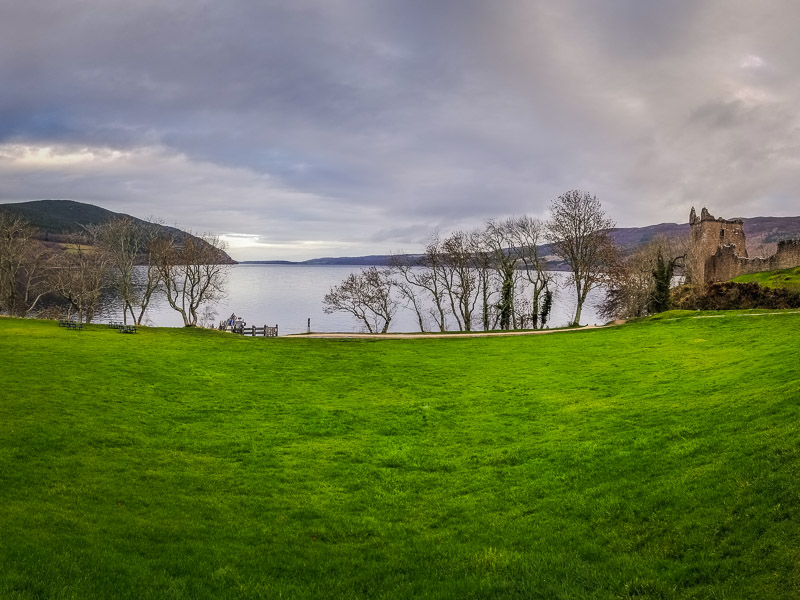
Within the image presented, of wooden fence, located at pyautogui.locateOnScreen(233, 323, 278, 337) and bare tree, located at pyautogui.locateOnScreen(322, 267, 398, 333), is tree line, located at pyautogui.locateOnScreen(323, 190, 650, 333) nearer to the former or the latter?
bare tree, located at pyautogui.locateOnScreen(322, 267, 398, 333)

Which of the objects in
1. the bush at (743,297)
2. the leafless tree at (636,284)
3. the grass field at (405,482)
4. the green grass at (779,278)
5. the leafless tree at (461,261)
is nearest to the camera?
the grass field at (405,482)

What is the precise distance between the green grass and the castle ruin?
4901 mm

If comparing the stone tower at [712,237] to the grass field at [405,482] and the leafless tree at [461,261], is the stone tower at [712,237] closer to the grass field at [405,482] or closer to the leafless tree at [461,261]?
the leafless tree at [461,261]

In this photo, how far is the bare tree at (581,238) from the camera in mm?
57031

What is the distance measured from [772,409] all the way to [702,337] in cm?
1947

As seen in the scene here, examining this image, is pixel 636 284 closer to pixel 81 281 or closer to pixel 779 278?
pixel 779 278

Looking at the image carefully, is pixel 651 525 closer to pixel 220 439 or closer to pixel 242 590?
pixel 242 590

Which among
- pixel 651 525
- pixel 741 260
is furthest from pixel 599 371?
pixel 741 260

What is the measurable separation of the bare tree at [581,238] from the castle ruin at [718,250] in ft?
87.8

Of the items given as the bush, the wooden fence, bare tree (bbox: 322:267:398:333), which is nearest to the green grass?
the bush

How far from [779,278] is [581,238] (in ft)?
70.4

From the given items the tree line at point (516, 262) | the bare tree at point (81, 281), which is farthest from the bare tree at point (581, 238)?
the bare tree at point (81, 281)

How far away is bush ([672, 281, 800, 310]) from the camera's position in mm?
42969

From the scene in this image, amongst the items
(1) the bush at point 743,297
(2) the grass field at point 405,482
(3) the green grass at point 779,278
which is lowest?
(2) the grass field at point 405,482
